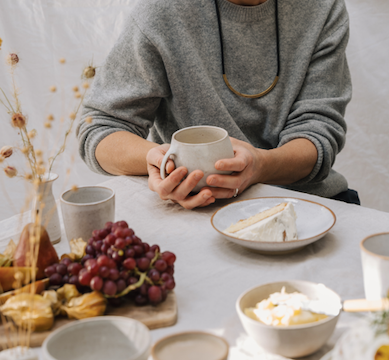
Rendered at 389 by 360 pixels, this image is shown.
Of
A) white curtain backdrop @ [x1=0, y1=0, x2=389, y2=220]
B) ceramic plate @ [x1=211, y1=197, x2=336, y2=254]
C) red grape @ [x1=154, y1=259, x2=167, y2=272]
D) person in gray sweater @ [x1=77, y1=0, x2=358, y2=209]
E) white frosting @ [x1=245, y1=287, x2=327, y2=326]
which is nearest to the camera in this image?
white frosting @ [x1=245, y1=287, x2=327, y2=326]

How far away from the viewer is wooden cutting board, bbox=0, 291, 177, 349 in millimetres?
544

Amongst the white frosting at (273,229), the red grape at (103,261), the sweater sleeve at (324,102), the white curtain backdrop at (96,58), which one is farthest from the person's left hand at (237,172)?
the white curtain backdrop at (96,58)

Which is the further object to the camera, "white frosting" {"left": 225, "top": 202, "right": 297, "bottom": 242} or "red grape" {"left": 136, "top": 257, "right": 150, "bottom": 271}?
"white frosting" {"left": 225, "top": 202, "right": 297, "bottom": 242}

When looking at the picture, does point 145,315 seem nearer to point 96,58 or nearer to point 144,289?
point 144,289

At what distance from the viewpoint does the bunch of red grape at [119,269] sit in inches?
22.2

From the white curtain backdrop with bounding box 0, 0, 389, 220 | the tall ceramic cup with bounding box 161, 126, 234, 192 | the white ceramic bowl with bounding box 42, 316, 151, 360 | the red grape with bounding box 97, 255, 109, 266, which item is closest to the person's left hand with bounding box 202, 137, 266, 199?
the tall ceramic cup with bounding box 161, 126, 234, 192

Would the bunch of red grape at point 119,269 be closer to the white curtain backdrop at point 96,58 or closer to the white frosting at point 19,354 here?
the white frosting at point 19,354

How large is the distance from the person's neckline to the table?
567mm

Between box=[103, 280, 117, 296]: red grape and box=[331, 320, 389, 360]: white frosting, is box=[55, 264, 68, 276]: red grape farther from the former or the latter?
box=[331, 320, 389, 360]: white frosting

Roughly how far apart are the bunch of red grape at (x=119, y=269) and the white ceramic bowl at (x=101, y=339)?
10cm

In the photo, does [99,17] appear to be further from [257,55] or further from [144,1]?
[257,55]

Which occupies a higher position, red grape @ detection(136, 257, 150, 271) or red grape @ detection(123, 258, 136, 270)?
red grape @ detection(123, 258, 136, 270)

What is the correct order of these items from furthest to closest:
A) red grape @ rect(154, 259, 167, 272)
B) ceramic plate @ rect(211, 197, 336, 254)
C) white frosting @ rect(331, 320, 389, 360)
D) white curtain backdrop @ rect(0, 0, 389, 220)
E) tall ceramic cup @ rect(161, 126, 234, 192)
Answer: white curtain backdrop @ rect(0, 0, 389, 220) → tall ceramic cup @ rect(161, 126, 234, 192) → ceramic plate @ rect(211, 197, 336, 254) → red grape @ rect(154, 259, 167, 272) → white frosting @ rect(331, 320, 389, 360)

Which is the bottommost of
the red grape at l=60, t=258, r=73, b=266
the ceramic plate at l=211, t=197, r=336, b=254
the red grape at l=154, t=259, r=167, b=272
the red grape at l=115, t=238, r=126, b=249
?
the ceramic plate at l=211, t=197, r=336, b=254
